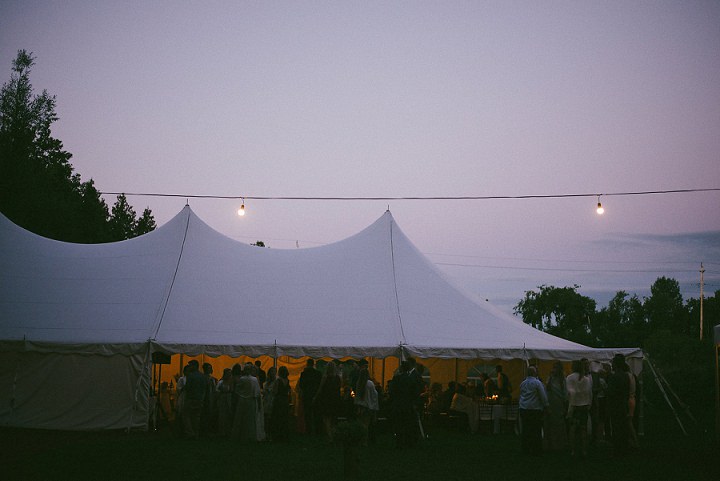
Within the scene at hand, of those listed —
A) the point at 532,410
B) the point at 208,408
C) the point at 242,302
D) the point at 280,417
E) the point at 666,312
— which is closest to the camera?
the point at 532,410

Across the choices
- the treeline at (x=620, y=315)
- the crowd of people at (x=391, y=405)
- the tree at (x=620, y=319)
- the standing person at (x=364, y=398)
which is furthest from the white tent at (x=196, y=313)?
the tree at (x=620, y=319)

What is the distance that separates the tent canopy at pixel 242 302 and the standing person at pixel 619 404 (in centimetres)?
327

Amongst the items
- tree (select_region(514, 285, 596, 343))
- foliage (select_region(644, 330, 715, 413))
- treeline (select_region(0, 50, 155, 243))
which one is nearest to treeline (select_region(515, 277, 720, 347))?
tree (select_region(514, 285, 596, 343))

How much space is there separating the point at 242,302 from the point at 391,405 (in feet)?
14.1

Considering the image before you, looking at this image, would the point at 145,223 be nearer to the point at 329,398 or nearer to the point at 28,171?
the point at 28,171

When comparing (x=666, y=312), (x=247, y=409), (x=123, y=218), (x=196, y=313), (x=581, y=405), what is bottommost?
(x=247, y=409)

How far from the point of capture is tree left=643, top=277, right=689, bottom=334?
71.9 metres

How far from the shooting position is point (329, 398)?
12.3 metres

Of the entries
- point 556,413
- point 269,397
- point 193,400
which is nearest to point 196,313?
point 193,400

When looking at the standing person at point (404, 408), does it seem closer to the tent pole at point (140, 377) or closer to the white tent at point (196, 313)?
the white tent at point (196, 313)

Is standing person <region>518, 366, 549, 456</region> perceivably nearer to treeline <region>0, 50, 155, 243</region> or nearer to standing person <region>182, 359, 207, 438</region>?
standing person <region>182, 359, 207, 438</region>

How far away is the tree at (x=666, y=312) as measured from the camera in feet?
236

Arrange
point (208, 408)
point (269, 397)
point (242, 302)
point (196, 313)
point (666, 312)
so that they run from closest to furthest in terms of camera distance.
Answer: point (269, 397) < point (208, 408) < point (196, 313) < point (242, 302) < point (666, 312)

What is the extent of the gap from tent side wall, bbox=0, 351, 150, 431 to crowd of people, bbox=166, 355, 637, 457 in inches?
36.9
